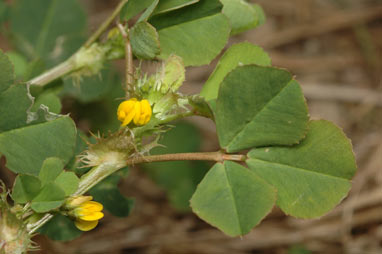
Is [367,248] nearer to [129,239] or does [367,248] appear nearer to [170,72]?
[129,239]

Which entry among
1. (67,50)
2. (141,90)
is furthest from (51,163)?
(67,50)

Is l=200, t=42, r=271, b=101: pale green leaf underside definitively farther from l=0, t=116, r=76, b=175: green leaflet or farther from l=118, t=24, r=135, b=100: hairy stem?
l=0, t=116, r=76, b=175: green leaflet

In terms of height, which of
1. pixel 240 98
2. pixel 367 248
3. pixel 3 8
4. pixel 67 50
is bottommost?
pixel 367 248

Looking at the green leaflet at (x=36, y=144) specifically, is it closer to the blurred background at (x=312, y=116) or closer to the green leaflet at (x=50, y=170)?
the green leaflet at (x=50, y=170)

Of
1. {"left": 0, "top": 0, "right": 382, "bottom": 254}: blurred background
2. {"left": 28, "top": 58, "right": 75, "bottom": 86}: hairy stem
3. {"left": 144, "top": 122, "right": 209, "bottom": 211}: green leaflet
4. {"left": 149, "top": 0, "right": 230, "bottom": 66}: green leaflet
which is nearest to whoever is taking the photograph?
{"left": 149, "top": 0, "right": 230, "bottom": 66}: green leaflet

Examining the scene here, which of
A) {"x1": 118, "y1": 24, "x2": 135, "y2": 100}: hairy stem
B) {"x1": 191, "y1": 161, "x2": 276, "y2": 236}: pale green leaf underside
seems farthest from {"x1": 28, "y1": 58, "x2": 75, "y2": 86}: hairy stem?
{"x1": 191, "y1": 161, "x2": 276, "y2": 236}: pale green leaf underside

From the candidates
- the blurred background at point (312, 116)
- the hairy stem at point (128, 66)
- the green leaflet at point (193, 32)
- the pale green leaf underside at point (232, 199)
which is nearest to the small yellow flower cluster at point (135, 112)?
the hairy stem at point (128, 66)

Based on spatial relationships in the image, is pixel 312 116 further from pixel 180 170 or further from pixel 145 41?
pixel 145 41
